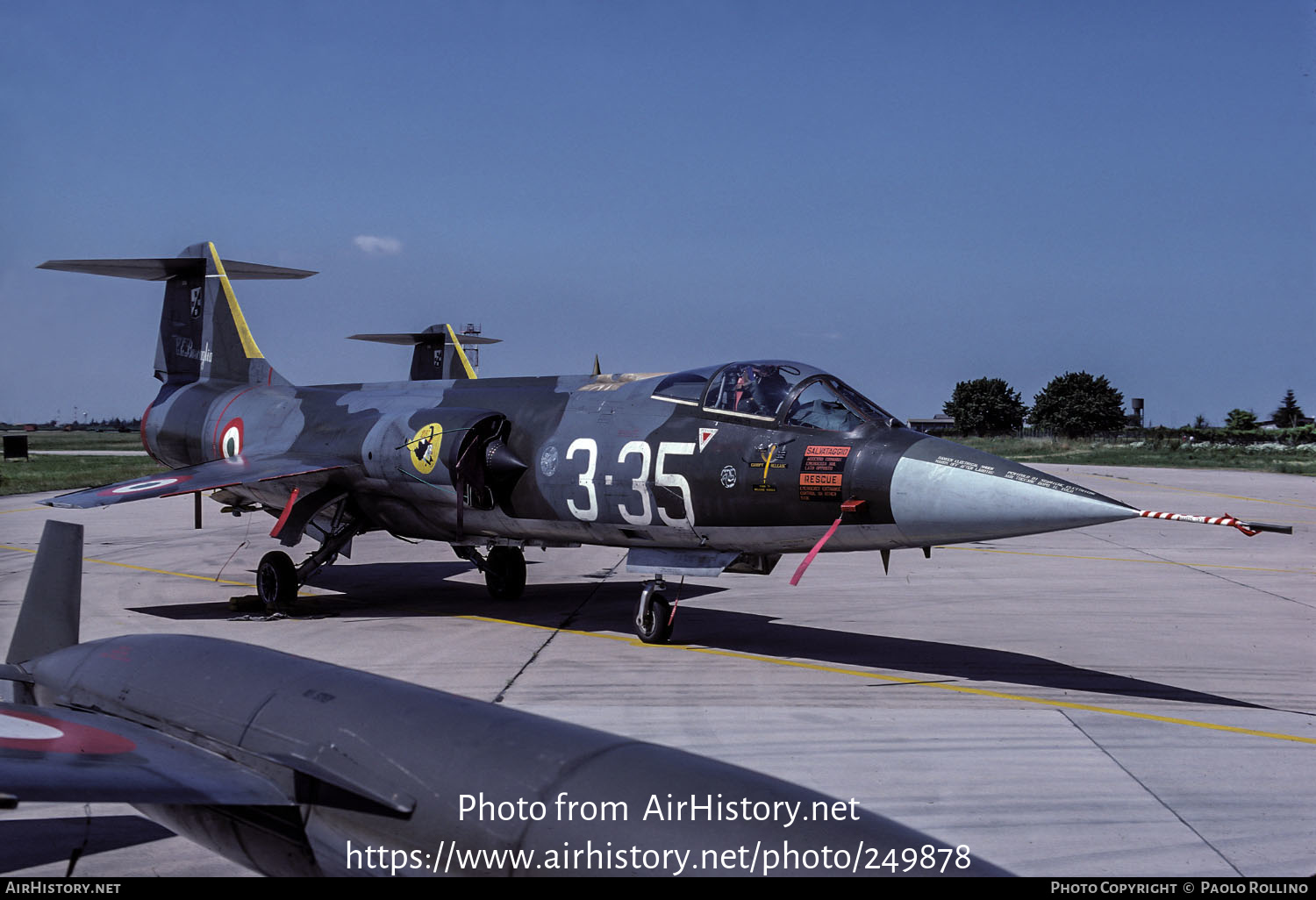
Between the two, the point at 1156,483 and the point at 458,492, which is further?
the point at 1156,483

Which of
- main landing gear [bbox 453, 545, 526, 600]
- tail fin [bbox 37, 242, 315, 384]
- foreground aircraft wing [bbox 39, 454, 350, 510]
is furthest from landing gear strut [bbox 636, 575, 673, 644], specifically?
tail fin [bbox 37, 242, 315, 384]

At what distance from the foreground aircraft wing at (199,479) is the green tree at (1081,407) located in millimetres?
103733

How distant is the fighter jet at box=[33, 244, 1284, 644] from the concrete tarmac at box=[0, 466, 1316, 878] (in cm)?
114

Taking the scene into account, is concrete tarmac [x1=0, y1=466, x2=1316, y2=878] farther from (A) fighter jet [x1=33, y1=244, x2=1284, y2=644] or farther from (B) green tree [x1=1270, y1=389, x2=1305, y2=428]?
(B) green tree [x1=1270, y1=389, x2=1305, y2=428]

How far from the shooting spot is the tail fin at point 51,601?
6.36 meters

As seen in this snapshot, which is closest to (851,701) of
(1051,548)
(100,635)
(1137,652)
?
(1137,652)

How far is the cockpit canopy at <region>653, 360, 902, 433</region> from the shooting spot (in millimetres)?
9719

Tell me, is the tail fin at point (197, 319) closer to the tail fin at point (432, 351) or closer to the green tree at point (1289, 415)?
the tail fin at point (432, 351)

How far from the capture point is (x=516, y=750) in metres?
4.02

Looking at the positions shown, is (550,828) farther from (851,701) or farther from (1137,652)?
(1137,652)

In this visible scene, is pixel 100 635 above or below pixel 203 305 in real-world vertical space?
below
